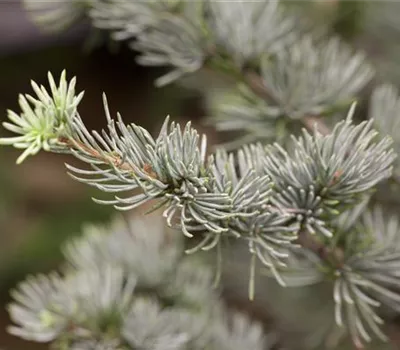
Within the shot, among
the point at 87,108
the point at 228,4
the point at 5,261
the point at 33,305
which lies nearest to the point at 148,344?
the point at 33,305

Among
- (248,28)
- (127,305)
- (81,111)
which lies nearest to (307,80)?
(248,28)

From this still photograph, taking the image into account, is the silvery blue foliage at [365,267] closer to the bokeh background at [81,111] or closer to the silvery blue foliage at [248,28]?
the silvery blue foliage at [248,28]

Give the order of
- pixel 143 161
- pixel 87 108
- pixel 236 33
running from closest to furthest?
pixel 143 161, pixel 236 33, pixel 87 108

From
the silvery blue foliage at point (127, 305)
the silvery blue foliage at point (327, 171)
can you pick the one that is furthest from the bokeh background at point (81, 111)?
the silvery blue foliage at point (327, 171)

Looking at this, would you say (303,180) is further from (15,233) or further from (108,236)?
(15,233)

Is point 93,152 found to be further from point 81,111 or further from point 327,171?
point 81,111

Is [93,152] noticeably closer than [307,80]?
Yes
